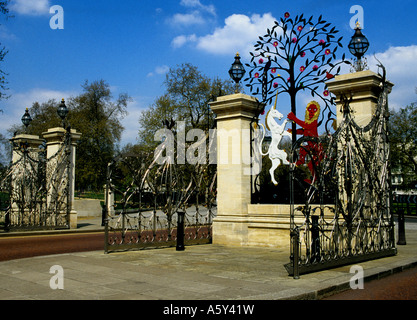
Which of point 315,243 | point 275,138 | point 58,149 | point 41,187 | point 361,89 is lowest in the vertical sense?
point 315,243

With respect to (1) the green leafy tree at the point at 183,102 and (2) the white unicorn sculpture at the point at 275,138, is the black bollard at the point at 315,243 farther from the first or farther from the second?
(1) the green leafy tree at the point at 183,102

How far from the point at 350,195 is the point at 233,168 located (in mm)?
→ 4284

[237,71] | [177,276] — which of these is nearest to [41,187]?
[237,71]

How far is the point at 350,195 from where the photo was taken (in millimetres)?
8992

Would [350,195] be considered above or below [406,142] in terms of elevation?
A: below

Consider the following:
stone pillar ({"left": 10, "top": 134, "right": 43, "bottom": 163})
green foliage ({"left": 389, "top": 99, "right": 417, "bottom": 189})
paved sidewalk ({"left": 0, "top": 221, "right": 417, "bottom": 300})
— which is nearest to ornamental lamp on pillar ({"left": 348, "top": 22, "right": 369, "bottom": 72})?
paved sidewalk ({"left": 0, "top": 221, "right": 417, "bottom": 300})

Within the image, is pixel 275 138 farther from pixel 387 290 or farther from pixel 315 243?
pixel 387 290

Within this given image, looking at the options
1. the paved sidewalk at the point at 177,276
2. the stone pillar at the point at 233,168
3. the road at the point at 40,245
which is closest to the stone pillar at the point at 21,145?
the road at the point at 40,245

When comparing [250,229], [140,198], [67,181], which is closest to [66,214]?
[67,181]

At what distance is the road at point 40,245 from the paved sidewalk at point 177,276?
1.92 m

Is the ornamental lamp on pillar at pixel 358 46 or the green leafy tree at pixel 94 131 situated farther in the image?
the green leafy tree at pixel 94 131

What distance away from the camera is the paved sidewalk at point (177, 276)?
5941mm

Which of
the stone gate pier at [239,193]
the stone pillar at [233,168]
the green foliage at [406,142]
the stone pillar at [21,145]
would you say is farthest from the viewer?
the green foliage at [406,142]
